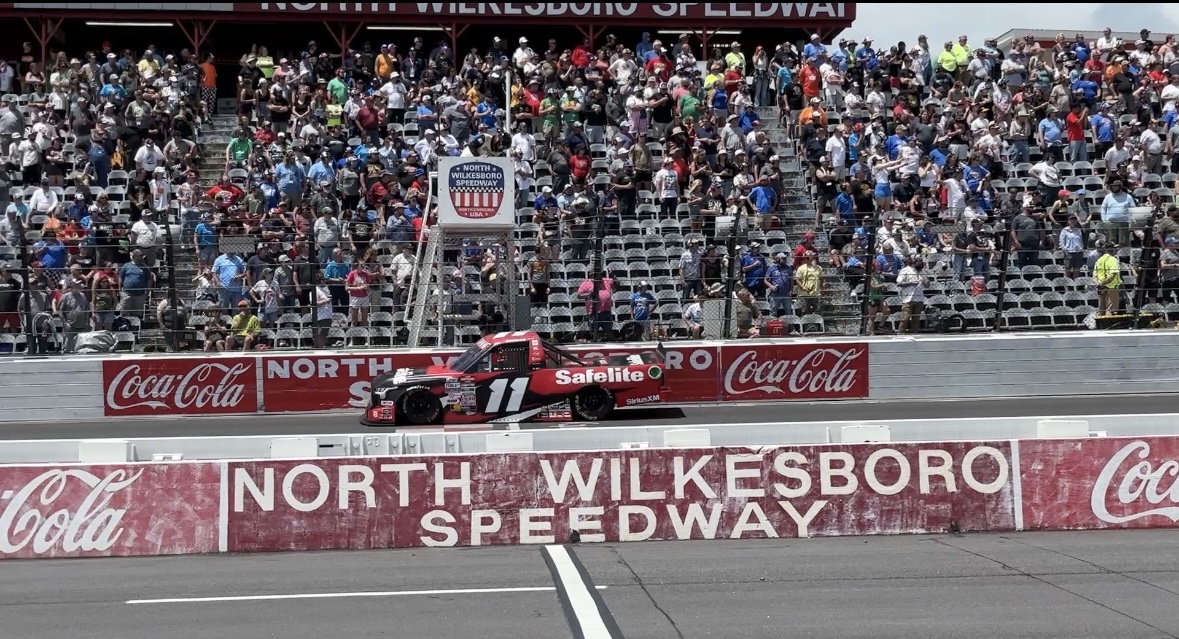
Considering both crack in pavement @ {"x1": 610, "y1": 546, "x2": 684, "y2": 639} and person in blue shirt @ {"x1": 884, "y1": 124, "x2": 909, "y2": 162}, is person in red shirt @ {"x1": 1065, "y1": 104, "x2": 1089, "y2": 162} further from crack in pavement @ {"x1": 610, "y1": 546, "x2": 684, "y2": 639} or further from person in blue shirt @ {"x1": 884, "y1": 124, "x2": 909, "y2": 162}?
crack in pavement @ {"x1": 610, "y1": 546, "x2": 684, "y2": 639}

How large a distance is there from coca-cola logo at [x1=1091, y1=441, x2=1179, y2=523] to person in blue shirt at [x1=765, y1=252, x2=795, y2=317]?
33.3 feet

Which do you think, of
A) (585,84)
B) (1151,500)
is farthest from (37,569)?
(585,84)

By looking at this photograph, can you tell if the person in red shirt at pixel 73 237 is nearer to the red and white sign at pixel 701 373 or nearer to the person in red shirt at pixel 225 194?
the person in red shirt at pixel 225 194

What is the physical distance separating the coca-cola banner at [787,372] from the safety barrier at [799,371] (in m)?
0.02

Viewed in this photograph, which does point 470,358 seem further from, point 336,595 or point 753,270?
point 336,595

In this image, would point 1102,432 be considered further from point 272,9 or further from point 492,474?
point 272,9

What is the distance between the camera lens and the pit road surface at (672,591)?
8.52 metres

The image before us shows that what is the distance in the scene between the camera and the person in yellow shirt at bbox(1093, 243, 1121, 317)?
71.2 feet

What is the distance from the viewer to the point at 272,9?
1182 inches

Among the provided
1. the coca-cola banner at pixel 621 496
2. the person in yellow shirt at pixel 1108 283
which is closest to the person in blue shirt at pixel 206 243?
the coca-cola banner at pixel 621 496

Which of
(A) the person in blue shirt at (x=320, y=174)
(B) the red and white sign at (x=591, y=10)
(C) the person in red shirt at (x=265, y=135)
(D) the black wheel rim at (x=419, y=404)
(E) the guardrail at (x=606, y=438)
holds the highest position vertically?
(B) the red and white sign at (x=591, y=10)

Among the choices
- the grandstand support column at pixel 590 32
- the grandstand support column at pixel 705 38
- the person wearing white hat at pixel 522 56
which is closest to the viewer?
the person wearing white hat at pixel 522 56

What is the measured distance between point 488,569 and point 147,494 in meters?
3.11

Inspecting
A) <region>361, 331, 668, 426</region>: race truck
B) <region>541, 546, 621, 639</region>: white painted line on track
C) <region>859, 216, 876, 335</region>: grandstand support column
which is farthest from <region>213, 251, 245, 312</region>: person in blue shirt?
<region>541, 546, 621, 639</region>: white painted line on track
